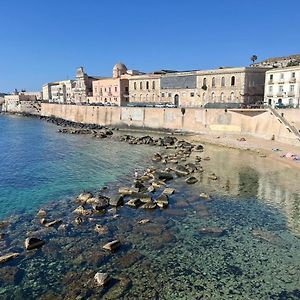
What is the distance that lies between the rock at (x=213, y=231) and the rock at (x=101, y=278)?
5.57m

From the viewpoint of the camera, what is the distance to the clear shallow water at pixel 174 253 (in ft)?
36.5

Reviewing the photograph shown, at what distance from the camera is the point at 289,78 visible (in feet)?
143

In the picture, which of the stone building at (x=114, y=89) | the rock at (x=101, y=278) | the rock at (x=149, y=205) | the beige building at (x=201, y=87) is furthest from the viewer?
the stone building at (x=114, y=89)

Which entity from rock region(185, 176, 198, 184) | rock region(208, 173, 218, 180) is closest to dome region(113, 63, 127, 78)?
rock region(208, 173, 218, 180)

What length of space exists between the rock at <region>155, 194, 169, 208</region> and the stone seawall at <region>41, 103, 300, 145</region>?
20.3 meters

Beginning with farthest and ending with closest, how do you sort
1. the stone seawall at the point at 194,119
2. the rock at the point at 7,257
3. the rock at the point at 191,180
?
the stone seawall at the point at 194,119 → the rock at the point at 191,180 → the rock at the point at 7,257

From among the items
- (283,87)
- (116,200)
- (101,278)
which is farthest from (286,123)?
(101,278)

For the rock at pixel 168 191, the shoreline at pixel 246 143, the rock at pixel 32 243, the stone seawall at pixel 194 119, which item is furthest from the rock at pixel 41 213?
the stone seawall at pixel 194 119

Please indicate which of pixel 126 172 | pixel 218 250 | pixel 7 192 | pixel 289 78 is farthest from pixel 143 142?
pixel 218 250

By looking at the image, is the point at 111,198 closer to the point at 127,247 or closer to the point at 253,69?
the point at 127,247

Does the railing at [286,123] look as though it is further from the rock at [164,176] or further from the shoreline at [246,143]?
the rock at [164,176]

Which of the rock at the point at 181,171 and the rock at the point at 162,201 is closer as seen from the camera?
the rock at the point at 162,201

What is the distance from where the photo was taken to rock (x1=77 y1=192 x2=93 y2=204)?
1992 centimetres

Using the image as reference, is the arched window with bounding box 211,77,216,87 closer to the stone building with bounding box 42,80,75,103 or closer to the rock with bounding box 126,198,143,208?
the rock with bounding box 126,198,143,208
